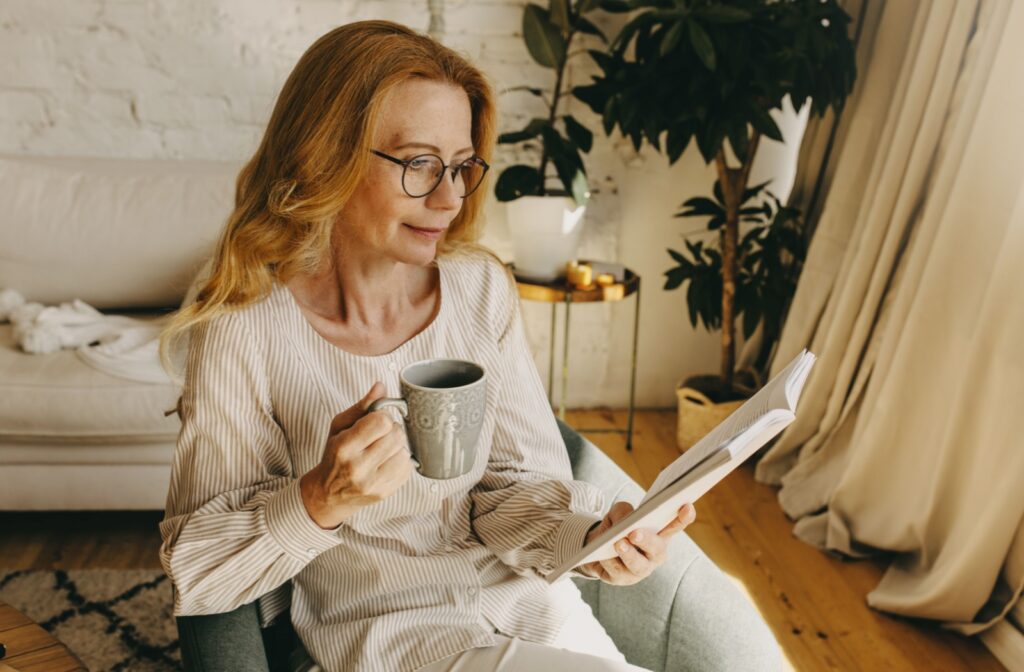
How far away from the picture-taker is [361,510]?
1000 millimetres

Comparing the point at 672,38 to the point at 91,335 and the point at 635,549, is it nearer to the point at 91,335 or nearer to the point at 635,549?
the point at 635,549

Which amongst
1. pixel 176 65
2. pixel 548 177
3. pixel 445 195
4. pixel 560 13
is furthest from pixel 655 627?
pixel 176 65

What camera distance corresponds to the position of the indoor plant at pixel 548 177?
2.27 meters

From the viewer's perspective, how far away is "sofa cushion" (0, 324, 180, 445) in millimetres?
1817

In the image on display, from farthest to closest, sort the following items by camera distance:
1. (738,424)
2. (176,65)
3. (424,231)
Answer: (176,65), (424,231), (738,424)

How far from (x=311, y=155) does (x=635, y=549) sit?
588mm

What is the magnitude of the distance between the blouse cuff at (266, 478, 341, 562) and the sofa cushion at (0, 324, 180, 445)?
1.07 metres

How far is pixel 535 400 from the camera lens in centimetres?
118

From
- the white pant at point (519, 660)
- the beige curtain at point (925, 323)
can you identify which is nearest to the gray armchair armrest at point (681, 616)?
the white pant at point (519, 660)

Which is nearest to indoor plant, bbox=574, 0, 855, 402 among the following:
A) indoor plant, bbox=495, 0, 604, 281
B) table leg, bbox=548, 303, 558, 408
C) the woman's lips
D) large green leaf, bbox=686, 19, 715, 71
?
large green leaf, bbox=686, 19, 715, 71

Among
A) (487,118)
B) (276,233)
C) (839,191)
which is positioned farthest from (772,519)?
(276,233)

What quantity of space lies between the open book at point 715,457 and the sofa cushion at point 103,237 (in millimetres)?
1622

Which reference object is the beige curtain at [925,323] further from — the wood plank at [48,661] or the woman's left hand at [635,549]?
the wood plank at [48,661]

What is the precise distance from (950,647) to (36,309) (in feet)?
7.49
